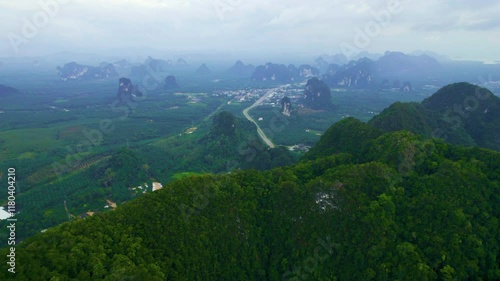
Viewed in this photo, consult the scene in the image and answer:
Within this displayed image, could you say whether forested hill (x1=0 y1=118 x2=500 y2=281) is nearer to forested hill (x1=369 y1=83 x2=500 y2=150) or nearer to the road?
forested hill (x1=369 y1=83 x2=500 y2=150)

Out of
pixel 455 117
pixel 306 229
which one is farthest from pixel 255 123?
pixel 306 229

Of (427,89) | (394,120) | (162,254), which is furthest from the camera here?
(427,89)

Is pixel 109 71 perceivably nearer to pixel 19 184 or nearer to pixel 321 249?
pixel 19 184

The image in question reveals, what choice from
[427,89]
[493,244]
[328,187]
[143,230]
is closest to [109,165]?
[143,230]

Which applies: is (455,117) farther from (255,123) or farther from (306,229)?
(255,123)

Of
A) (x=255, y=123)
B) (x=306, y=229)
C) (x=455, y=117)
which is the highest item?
(x=455, y=117)

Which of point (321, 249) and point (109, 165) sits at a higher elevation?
point (321, 249)

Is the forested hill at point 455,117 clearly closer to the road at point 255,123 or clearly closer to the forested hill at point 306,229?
the forested hill at point 306,229
